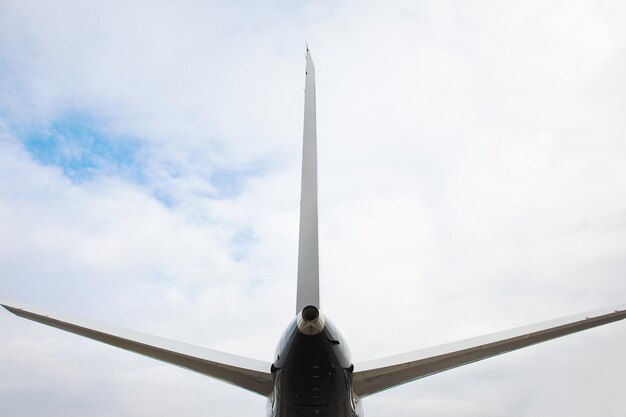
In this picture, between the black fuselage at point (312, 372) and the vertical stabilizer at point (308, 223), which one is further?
the vertical stabilizer at point (308, 223)

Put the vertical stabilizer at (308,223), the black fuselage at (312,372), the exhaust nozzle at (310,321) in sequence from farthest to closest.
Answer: the vertical stabilizer at (308,223) → the black fuselage at (312,372) → the exhaust nozzle at (310,321)

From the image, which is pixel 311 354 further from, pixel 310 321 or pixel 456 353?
pixel 456 353

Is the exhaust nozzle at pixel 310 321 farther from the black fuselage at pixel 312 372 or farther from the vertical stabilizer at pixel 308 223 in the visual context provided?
the vertical stabilizer at pixel 308 223

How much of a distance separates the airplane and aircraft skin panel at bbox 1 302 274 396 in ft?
0.05

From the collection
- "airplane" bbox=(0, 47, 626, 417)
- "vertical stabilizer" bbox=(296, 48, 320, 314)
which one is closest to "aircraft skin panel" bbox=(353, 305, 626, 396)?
"airplane" bbox=(0, 47, 626, 417)

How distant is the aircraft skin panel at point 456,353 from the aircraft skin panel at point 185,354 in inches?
76.7

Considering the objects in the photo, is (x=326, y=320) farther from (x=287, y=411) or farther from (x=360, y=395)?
(x=360, y=395)

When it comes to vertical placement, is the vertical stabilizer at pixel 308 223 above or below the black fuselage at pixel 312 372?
above

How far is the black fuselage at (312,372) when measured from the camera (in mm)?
8742

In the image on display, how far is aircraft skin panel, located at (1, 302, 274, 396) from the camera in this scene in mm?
9594

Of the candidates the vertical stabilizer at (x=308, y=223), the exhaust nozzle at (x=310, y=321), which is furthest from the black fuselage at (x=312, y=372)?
the vertical stabilizer at (x=308, y=223)

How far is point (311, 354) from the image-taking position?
880cm

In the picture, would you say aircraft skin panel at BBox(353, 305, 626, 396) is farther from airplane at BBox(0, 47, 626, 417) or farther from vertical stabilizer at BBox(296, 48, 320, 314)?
vertical stabilizer at BBox(296, 48, 320, 314)

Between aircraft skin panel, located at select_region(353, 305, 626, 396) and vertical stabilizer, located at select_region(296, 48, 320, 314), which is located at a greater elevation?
vertical stabilizer, located at select_region(296, 48, 320, 314)
